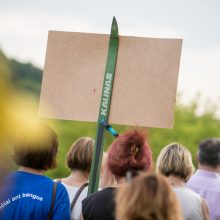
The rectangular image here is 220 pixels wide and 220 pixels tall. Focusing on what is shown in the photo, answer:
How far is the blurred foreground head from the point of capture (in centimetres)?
172

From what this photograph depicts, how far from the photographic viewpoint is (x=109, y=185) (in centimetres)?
328

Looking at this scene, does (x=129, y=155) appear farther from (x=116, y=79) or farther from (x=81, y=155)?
(x=81, y=155)

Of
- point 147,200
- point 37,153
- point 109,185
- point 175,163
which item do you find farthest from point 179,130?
point 147,200

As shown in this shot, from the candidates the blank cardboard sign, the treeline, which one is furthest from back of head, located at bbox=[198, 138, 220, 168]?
the treeline

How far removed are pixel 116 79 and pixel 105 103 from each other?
0.63ft

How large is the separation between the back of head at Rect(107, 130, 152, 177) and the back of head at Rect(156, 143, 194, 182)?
0.93 meters

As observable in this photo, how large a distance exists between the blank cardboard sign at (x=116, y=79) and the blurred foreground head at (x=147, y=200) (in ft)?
4.23

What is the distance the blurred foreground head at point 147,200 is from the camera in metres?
1.72

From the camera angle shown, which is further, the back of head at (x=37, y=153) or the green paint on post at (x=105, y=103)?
the green paint on post at (x=105, y=103)

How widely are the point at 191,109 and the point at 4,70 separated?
47829 mm

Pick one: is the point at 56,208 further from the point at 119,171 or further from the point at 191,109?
the point at 191,109

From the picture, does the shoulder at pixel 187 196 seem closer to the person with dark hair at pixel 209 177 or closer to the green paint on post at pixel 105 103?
the green paint on post at pixel 105 103

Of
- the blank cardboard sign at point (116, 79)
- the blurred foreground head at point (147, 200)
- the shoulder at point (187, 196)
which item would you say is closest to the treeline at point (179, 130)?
the shoulder at point (187, 196)

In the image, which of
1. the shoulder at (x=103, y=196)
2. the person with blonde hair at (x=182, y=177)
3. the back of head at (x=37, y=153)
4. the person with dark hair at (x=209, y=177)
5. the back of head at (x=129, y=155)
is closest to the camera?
the shoulder at (x=103, y=196)
